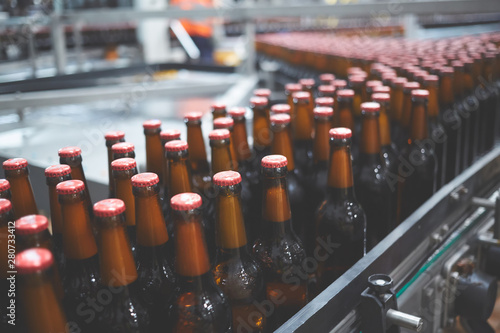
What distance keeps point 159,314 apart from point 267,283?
0.72ft

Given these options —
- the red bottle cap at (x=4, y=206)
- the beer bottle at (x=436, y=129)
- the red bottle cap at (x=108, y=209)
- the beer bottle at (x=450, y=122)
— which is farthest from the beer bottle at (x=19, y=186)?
the beer bottle at (x=450, y=122)

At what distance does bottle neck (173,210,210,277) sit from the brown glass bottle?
1.23ft

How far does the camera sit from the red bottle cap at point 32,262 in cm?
52

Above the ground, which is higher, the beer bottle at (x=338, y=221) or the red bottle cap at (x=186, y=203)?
the red bottle cap at (x=186, y=203)

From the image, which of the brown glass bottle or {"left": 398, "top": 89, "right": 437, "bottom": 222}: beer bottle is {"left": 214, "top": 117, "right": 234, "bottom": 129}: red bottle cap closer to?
the brown glass bottle

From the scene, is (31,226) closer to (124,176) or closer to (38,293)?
(38,293)

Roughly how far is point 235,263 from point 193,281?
0.12 meters

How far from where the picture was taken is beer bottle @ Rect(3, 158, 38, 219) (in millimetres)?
781

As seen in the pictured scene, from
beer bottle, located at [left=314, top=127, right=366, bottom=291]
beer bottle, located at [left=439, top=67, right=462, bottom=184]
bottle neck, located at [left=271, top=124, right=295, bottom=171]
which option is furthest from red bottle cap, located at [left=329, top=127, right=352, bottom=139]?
beer bottle, located at [left=439, top=67, right=462, bottom=184]

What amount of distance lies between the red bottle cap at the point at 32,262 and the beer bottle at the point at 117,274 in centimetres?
11

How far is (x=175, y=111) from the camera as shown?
7.55 ft

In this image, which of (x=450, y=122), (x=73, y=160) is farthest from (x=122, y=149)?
(x=450, y=122)

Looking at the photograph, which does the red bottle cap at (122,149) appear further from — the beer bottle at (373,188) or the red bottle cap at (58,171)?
the beer bottle at (373,188)

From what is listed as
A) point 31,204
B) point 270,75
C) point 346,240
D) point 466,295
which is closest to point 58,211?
point 31,204
